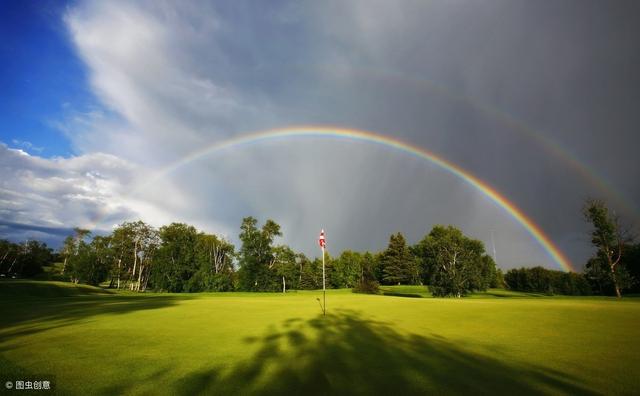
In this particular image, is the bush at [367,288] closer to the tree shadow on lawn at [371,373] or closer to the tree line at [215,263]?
the tree line at [215,263]

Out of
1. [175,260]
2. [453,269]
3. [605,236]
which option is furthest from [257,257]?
[605,236]

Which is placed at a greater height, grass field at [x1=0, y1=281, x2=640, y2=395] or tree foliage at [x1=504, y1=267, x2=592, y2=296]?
grass field at [x1=0, y1=281, x2=640, y2=395]

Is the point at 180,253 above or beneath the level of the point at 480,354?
above

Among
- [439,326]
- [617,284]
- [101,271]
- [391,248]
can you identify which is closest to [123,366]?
[439,326]

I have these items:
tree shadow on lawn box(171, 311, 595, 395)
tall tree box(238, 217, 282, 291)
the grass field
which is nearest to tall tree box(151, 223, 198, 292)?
tall tree box(238, 217, 282, 291)

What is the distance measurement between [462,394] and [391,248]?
Answer: 97654 millimetres

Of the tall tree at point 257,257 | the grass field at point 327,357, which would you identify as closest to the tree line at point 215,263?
the tall tree at point 257,257

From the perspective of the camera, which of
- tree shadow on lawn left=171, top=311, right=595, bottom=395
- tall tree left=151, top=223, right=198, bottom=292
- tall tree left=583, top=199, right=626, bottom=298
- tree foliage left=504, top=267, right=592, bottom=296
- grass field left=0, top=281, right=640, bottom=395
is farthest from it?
tall tree left=151, top=223, right=198, bottom=292

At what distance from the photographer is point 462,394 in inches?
235

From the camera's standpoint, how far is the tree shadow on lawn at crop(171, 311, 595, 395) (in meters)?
6.21

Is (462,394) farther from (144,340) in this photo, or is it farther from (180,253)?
(180,253)

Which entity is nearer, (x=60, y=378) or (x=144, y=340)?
(x=60, y=378)

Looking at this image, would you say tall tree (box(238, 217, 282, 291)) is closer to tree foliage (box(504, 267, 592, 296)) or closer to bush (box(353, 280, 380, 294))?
bush (box(353, 280, 380, 294))

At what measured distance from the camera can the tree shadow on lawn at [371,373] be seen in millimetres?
6215
